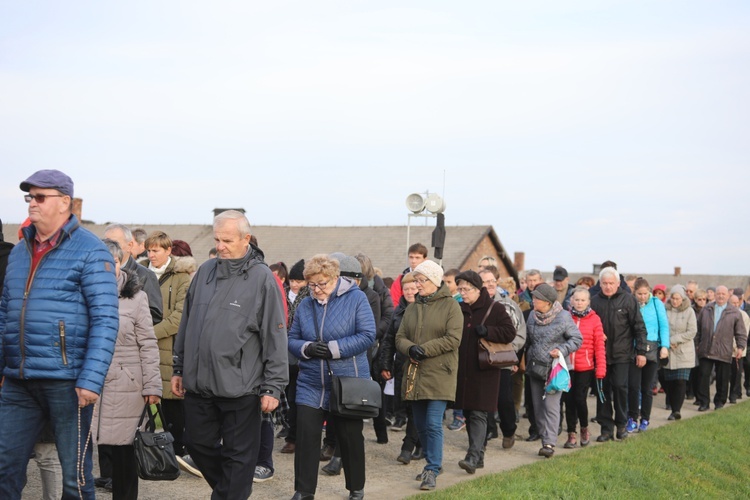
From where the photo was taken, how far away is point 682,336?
628 inches

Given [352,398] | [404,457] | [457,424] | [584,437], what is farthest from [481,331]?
[457,424]

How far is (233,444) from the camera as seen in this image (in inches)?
262

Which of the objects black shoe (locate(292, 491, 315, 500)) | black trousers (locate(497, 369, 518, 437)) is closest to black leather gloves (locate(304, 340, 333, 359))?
black shoe (locate(292, 491, 315, 500))

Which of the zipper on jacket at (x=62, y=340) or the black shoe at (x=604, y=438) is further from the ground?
the zipper on jacket at (x=62, y=340)

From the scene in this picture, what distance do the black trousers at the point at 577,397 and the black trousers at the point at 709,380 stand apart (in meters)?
6.00

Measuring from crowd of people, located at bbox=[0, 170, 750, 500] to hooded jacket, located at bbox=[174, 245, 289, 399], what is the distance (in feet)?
0.04

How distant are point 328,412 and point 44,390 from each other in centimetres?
289

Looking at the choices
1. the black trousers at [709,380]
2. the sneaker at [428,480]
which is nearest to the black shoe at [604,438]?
the sneaker at [428,480]

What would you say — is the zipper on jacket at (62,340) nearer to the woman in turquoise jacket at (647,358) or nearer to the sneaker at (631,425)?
the woman in turquoise jacket at (647,358)

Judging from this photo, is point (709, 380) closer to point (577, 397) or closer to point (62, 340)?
point (577, 397)

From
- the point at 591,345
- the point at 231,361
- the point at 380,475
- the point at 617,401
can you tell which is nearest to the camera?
the point at 231,361

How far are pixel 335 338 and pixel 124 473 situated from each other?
1.99m

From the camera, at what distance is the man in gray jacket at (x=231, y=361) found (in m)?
6.53

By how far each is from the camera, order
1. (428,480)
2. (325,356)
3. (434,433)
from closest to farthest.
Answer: (325,356), (428,480), (434,433)
